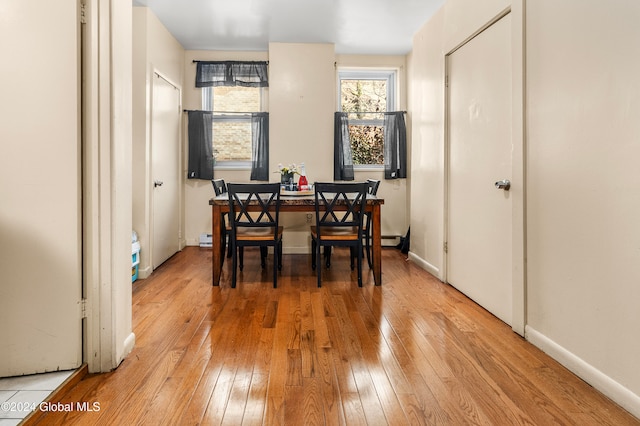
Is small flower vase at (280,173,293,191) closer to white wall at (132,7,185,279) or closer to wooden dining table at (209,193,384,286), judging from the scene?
wooden dining table at (209,193,384,286)

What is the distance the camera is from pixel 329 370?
1.70m

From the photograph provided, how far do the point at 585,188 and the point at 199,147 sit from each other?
4.29m

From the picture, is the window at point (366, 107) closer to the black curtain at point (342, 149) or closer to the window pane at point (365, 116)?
the window pane at point (365, 116)

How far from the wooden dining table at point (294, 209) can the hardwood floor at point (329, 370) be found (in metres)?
0.38

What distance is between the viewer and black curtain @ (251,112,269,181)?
475cm

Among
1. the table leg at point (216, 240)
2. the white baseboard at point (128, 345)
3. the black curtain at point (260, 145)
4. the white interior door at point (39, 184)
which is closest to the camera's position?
the white interior door at point (39, 184)

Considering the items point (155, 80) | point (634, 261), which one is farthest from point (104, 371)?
point (155, 80)

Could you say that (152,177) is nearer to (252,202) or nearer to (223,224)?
(223,224)

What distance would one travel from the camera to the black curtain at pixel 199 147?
4.78m

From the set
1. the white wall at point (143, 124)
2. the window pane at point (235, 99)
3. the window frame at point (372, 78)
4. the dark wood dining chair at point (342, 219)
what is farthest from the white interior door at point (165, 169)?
the window frame at point (372, 78)

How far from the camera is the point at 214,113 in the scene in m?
4.90

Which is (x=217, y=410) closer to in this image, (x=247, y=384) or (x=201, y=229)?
(x=247, y=384)

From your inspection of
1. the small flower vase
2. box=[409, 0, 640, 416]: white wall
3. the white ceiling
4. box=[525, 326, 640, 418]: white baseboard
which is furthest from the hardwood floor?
the white ceiling

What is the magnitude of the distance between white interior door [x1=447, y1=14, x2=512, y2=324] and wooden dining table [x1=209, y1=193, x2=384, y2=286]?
2.07ft
